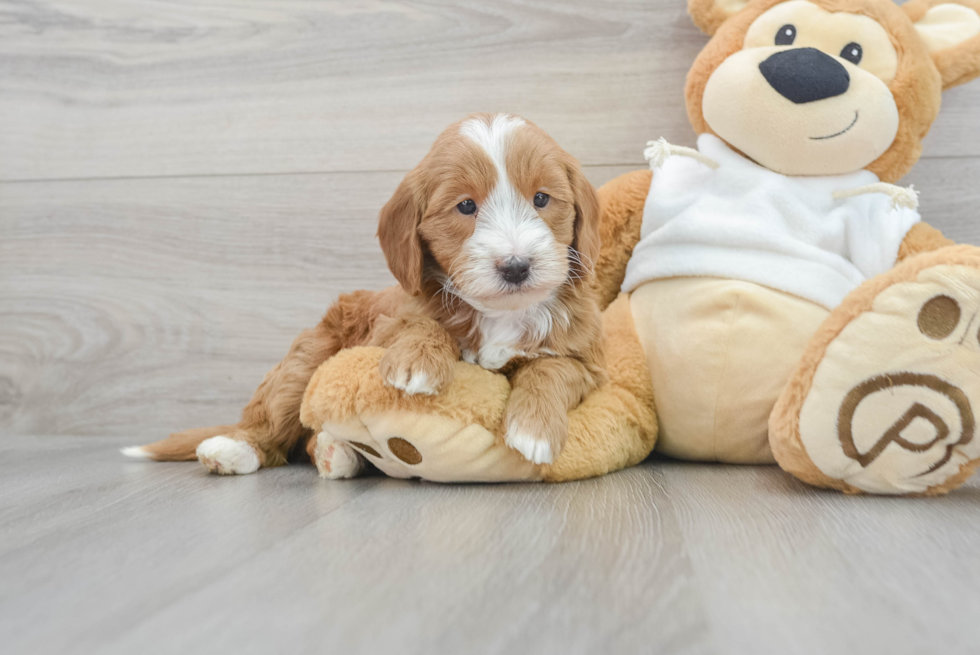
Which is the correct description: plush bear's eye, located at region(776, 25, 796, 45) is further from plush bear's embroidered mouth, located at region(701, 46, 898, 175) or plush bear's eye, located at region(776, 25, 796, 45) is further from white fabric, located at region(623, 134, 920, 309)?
white fabric, located at region(623, 134, 920, 309)

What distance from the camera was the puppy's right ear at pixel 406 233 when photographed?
3.94 feet

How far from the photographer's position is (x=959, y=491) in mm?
1107

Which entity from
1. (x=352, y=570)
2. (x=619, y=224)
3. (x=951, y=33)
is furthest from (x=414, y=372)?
(x=951, y=33)

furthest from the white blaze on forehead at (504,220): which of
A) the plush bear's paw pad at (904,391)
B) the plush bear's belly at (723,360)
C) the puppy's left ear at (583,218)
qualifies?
the plush bear's paw pad at (904,391)

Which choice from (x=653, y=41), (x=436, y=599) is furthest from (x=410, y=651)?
(x=653, y=41)

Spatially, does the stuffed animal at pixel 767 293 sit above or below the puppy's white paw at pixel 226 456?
above

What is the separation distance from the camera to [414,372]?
1106 millimetres

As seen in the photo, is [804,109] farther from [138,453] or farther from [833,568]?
[138,453]

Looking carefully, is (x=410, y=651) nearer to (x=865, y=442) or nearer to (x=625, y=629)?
(x=625, y=629)

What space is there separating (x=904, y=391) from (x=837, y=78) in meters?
0.64

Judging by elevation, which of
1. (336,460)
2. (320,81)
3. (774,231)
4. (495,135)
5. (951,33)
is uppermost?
(951,33)

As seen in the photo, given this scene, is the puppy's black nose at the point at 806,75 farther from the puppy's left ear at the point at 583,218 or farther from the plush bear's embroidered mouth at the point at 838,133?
the puppy's left ear at the point at 583,218

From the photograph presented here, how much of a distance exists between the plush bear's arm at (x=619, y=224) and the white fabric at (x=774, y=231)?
0.25ft

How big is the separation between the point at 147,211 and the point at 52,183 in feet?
0.99
